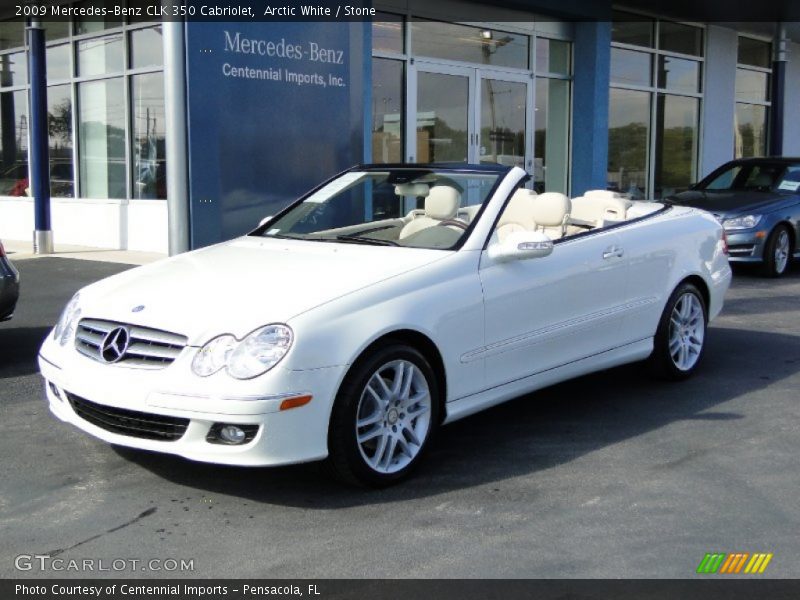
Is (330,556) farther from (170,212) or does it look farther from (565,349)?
(170,212)

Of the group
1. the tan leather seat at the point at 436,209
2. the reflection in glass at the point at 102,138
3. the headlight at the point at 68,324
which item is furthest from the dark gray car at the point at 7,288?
the reflection in glass at the point at 102,138

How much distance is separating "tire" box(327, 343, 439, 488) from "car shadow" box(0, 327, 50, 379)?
127 inches

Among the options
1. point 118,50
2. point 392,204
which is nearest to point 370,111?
point 118,50

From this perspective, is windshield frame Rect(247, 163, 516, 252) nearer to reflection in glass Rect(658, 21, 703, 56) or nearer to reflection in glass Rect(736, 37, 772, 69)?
reflection in glass Rect(658, 21, 703, 56)

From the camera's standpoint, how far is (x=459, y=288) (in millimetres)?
4641

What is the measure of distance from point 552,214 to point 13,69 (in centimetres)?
1321

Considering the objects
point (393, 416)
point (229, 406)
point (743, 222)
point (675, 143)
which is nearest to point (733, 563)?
point (393, 416)

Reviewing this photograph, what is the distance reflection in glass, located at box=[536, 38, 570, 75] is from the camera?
Result: 632 inches

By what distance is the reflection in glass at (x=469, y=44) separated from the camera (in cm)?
1415

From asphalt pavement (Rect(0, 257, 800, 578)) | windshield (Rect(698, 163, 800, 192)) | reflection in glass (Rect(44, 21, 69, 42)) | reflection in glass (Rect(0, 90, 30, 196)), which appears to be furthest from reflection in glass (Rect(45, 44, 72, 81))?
asphalt pavement (Rect(0, 257, 800, 578))

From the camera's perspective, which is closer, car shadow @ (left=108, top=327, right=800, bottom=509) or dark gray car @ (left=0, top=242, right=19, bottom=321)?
car shadow @ (left=108, top=327, right=800, bottom=509)

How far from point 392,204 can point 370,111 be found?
7.50 m

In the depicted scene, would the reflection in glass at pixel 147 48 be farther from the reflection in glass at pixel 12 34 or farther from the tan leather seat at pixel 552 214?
the tan leather seat at pixel 552 214

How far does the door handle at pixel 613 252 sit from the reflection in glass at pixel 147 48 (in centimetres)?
920
